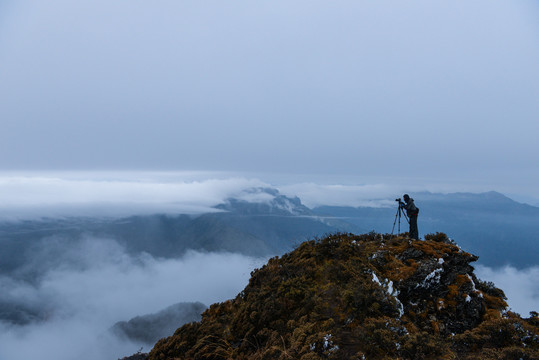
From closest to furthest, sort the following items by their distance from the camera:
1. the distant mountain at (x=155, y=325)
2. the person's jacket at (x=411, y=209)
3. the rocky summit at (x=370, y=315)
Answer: the rocky summit at (x=370, y=315) < the person's jacket at (x=411, y=209) < the distant mountain at (x=155, y=325)

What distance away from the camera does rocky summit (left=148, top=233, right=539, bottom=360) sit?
7031 millimetres

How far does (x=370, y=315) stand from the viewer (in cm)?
855

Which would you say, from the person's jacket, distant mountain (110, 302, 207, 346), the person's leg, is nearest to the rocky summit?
the person's leg

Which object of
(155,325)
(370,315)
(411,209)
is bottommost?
(155,325)

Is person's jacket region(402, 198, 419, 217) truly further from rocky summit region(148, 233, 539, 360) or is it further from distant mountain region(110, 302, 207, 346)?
distant mountain region(110, 302, 207, 346)

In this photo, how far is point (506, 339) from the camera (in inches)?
281

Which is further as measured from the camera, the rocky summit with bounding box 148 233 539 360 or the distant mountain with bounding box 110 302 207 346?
the distant mountain with bounding box 110 302 207 346

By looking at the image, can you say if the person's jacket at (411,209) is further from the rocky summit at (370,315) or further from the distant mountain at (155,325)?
the distant mountain at (155,325)

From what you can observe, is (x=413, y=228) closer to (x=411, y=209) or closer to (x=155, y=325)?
(x=411, y=209)

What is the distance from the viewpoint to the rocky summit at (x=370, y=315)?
7.03 metres

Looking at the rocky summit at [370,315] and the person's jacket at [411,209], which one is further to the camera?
the person's jacket at [411,209]

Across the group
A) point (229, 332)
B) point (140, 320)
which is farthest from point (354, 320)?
point (140, 320)

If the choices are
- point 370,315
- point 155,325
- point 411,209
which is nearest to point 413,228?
point 411,209

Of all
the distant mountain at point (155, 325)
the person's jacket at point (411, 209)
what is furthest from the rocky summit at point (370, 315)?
the distant mountain at point (155, 325)
